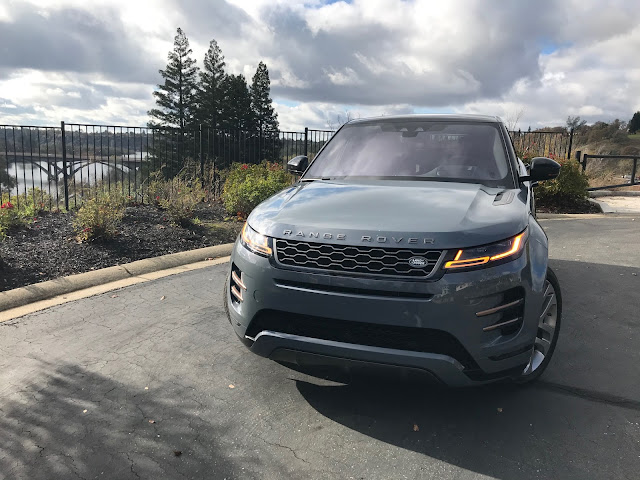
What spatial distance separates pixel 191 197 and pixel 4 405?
5201 mm

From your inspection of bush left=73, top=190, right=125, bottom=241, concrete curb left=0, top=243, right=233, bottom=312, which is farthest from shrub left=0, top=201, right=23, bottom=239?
concrete curb left=0, top=243, right=233, bottom=312

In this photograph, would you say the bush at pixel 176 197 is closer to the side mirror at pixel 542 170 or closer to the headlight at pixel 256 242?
the headlight at pixel 256 242

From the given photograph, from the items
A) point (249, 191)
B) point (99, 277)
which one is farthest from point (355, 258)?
point (249, 191)

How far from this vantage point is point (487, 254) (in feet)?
7.66

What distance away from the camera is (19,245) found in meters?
5.99

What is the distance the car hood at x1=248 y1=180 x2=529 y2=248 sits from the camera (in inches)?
93.2

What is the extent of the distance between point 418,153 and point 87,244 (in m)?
4.54

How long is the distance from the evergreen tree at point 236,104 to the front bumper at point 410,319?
191 ft

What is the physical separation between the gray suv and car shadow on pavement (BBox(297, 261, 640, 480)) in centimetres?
26

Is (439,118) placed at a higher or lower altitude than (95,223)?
higher

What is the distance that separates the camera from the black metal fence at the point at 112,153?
402 inches

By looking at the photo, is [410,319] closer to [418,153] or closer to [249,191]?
[418,153]

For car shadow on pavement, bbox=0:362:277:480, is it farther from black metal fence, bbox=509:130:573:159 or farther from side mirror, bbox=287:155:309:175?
black metal fence, bbox=509:130:573:159

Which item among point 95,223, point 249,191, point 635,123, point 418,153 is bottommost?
point 95,223
